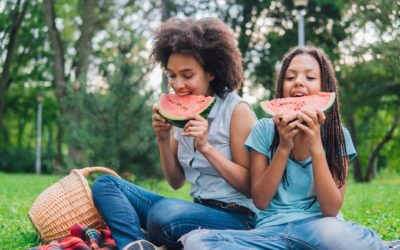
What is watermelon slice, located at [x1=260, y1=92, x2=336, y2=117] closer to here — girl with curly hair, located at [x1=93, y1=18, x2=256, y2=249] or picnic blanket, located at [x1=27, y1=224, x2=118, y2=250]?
girl with curly hair, located at [x1=93, y1=18, x2=256, y2=249]

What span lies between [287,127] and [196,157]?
829 millimetres

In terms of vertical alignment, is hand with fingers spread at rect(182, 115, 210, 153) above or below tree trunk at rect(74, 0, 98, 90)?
below

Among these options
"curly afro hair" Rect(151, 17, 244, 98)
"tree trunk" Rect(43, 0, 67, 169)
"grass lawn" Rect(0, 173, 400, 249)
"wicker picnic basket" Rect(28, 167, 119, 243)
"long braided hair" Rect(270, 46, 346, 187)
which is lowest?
"grass lawn" Rect(0, 173, 400, 249)

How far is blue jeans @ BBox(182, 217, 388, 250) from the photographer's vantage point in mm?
2918

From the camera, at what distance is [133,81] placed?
35.5 feet

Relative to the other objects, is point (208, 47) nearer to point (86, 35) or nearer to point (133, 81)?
point (133, 81)

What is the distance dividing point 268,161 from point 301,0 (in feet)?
26.5

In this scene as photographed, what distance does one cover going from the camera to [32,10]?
78.8 feet

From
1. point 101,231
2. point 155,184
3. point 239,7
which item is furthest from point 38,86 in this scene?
point 101,231

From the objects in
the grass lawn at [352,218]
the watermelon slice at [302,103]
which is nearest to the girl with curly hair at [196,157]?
the watermelon slice at [302,103]

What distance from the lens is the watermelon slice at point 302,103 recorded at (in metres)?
3.19

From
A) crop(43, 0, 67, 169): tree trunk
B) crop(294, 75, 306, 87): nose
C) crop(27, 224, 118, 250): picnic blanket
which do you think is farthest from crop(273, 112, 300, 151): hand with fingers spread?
crop(43, 0, 67, 169): tree trunk

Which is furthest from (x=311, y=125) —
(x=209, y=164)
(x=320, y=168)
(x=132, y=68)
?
(x=132, y=68)

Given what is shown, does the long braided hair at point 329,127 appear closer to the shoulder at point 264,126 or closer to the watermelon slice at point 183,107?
the shoulder at point 264,126
